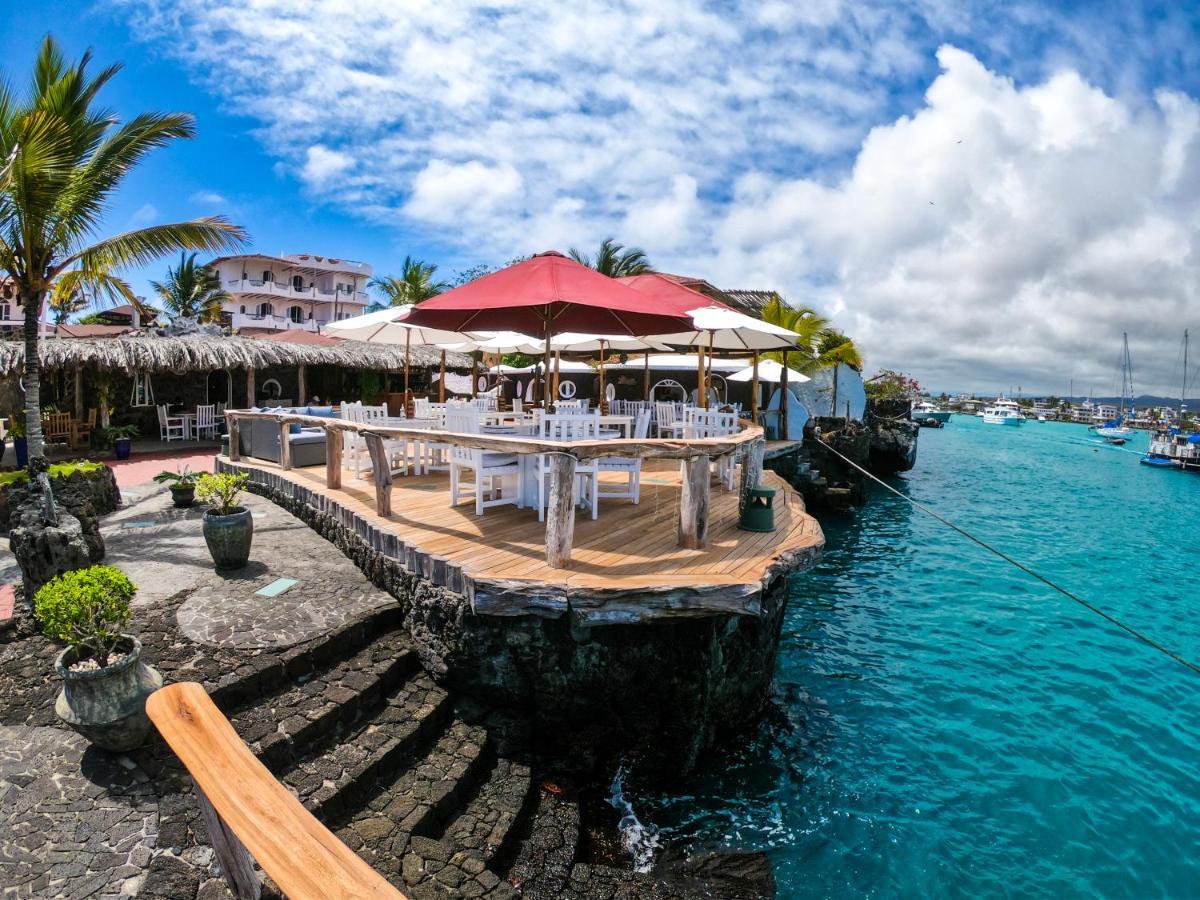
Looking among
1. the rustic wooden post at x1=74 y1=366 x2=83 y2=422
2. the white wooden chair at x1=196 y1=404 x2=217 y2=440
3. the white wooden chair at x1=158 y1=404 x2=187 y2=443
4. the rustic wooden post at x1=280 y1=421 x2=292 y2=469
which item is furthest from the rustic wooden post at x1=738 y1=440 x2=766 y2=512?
the rustic wooden post at x1=74 y1=366 x2=83 y2=422

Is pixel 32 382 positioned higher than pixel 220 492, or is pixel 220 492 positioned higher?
pixel 32 382

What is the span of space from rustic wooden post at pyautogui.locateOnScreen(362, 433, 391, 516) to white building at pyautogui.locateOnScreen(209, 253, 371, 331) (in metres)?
44.1

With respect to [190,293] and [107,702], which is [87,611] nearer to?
[107,702]

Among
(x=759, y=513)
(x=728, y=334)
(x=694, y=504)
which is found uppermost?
(x=728, y=334)

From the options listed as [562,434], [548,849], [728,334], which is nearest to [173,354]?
[728,334]

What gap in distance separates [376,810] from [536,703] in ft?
5.01

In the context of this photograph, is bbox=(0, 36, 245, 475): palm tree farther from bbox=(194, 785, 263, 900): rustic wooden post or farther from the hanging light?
the hanging light

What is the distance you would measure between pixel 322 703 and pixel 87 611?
1.62 meters

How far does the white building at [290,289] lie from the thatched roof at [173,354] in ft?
97.9

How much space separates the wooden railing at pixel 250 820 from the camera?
4.28ft

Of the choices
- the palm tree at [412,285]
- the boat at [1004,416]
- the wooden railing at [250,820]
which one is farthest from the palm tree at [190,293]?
the boat at [1004,416]

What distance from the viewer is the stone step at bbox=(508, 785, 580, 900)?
413cm

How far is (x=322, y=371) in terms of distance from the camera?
23.3m

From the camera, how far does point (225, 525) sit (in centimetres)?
625
